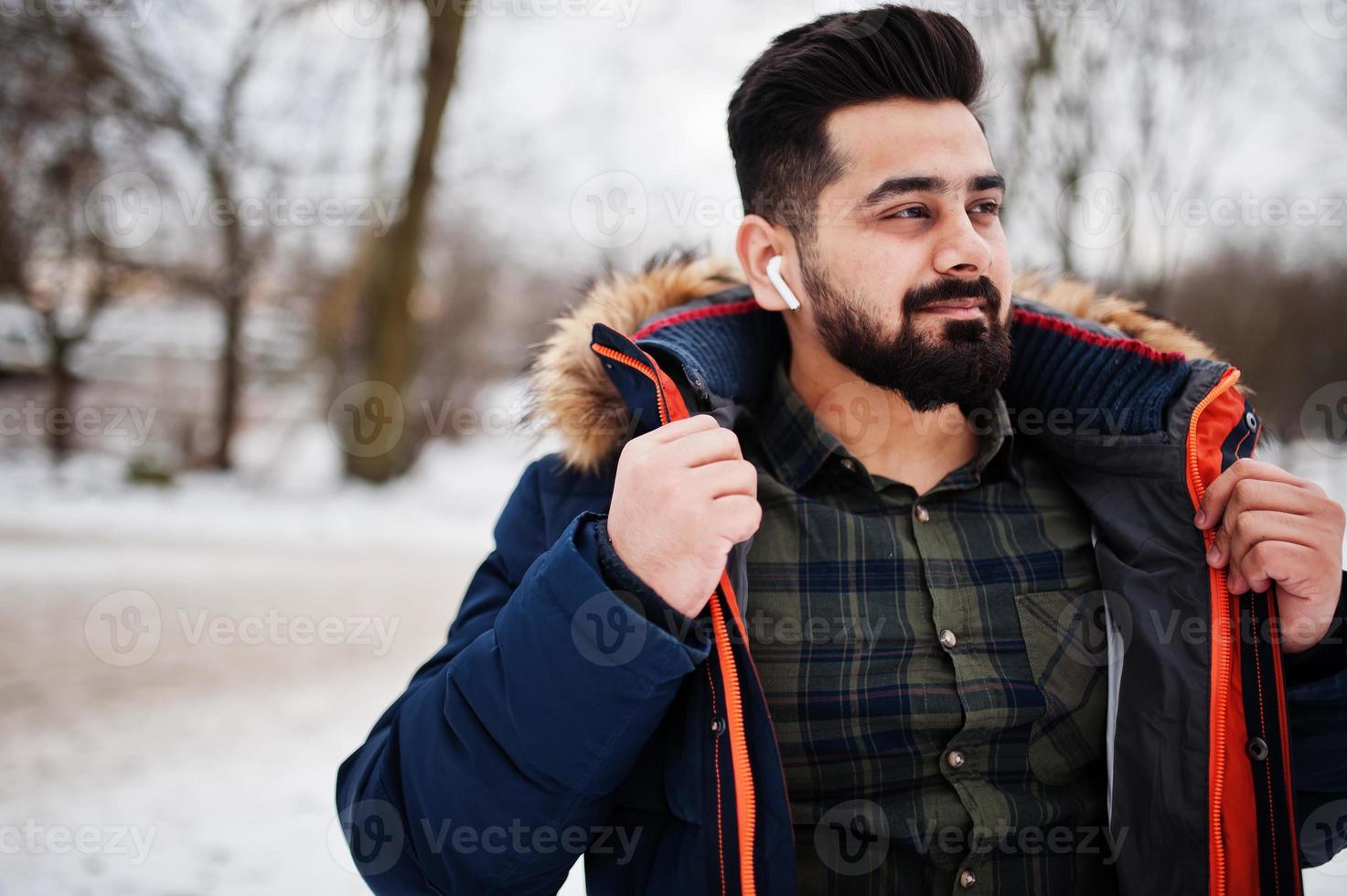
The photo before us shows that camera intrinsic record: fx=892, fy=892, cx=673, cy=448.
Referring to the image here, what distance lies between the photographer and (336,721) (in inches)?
172

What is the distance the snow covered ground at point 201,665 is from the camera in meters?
3.06

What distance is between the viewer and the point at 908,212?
189cm

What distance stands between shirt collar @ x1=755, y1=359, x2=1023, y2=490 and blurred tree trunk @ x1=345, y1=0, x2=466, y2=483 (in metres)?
10.0

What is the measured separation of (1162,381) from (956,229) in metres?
0.57

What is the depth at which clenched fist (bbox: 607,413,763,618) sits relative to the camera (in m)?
1.46

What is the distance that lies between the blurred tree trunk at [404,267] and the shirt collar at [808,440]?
10.0 m

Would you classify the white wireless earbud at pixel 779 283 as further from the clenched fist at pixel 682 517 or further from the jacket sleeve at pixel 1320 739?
the jacket sleeve at pixel 1320 739

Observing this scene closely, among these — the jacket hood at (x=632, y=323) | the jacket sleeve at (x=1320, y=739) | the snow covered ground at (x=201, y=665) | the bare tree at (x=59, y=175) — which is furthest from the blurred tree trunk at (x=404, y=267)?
the jacket sleeve at (x=1320, y=739)

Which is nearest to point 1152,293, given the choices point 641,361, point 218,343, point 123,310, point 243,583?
point 243,583

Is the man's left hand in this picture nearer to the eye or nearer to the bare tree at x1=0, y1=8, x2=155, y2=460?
the eye

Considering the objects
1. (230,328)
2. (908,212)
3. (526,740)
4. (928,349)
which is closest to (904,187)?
(908,212)

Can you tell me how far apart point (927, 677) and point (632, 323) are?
1.02m

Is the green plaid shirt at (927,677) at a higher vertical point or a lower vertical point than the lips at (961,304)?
lower

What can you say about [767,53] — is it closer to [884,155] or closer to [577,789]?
[884,155]
